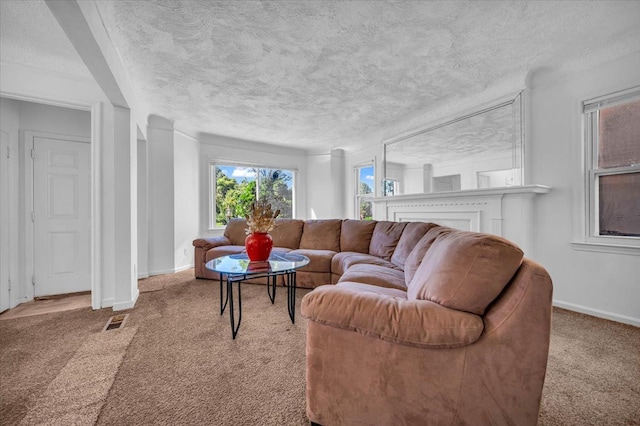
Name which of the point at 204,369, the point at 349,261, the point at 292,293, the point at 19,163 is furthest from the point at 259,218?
the point at 19,163

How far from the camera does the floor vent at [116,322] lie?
229 centimetres

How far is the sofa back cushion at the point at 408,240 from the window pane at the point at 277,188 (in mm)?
3565

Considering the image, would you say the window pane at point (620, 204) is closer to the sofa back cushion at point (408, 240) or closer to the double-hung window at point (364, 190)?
the sofa back cushion at point (408, 240)

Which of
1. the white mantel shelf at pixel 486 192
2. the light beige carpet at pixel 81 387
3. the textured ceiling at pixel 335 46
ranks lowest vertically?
the light beige carpet at pixel 81 387

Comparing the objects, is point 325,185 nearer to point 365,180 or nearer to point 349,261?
point 365,180

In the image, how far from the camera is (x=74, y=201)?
321 centimetres

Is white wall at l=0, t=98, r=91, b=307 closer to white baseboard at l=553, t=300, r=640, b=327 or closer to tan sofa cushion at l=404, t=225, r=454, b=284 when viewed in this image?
tan sofa cushion at l=404, t=225, r=454, b=284

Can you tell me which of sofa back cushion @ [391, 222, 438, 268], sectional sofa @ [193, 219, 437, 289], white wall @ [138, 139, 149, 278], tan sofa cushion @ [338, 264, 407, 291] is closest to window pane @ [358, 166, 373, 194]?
sectional sofa @ [193, 219, 437, 289]

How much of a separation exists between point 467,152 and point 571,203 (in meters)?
1.19

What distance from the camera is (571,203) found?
8.75 feet

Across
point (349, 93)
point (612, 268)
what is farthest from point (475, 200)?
point (349, 93)

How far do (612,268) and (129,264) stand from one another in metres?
4.59

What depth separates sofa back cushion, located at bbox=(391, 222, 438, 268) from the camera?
8.75 ft

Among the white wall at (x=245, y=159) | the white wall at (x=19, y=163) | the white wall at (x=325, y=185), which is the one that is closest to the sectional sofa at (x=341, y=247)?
the white wall at (x=245, y=159)
